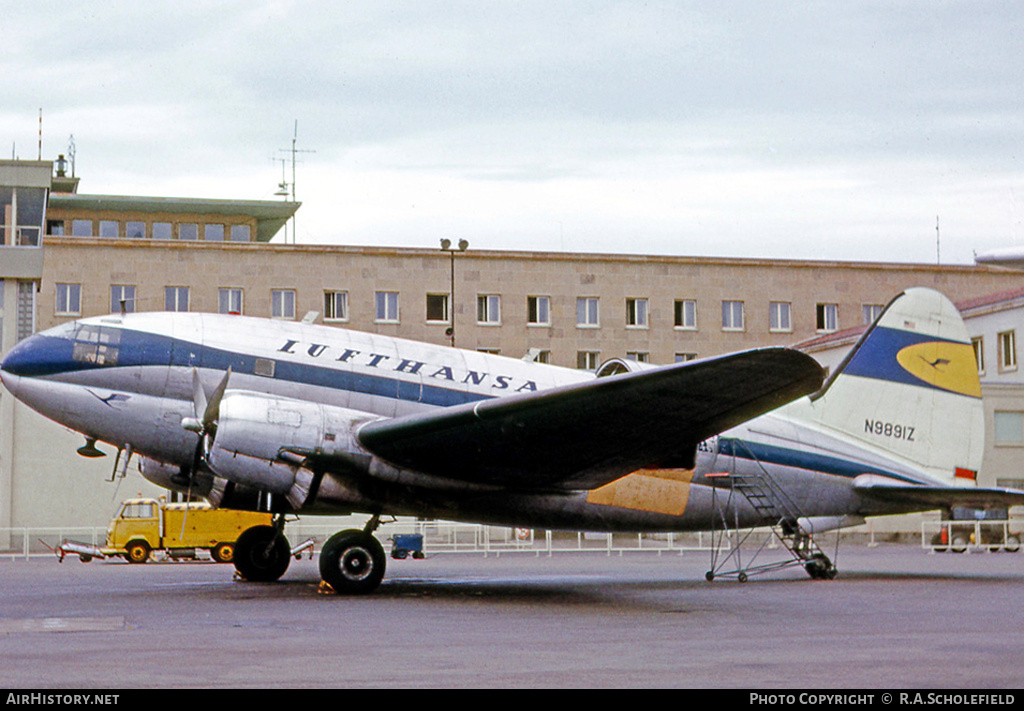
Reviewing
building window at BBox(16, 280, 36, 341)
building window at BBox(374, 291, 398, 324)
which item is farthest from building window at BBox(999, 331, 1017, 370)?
→ building window at BBox(16, 280, 36, 341)

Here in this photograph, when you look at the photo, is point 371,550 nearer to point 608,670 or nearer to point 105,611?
point 105,611

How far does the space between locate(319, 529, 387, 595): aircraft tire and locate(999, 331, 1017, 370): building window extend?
48538 millimetres

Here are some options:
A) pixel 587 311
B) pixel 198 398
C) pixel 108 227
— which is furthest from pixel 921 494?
pixel 108 227

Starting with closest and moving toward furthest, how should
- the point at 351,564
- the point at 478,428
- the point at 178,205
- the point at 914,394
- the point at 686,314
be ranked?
the point at 478,428 < the point at 351,564 < the point at 914,394 < the point at 686,314 < the point at 178,205

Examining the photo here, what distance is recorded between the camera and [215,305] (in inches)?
2830

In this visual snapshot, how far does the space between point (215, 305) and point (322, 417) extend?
55.2 m

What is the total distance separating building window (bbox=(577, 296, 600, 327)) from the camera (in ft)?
251

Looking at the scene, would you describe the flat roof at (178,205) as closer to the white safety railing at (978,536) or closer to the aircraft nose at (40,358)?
the white safety railing at (978,536)

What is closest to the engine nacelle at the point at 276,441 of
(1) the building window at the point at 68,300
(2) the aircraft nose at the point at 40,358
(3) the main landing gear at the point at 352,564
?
(3) the main landing gear at the point at 352,564

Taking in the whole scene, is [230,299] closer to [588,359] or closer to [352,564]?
[588,359]

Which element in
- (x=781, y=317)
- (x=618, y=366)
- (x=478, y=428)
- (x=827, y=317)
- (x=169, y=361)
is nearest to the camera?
(x=478, y=428)

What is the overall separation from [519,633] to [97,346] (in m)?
10.7

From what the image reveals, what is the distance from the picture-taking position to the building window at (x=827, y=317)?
79000 mm

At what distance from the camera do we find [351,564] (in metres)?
19.6
